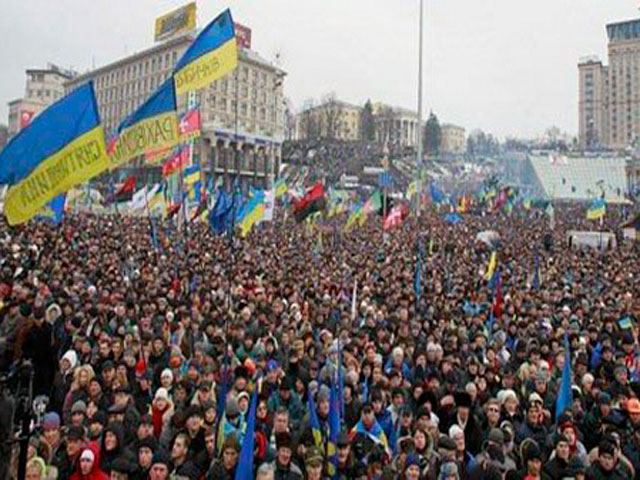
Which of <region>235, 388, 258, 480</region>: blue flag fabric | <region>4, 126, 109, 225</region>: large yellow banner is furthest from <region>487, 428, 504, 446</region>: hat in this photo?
<region>4, 126, 109, 225</region>: large yellow banner

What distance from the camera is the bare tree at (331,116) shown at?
102 meters

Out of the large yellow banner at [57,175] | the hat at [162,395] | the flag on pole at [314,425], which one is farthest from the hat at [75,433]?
the large yellow banner at [57,175]

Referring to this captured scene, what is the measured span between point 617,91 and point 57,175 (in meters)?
155

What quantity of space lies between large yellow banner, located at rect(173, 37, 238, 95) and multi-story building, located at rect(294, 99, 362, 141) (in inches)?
3490

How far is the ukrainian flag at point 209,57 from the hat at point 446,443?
7.17 m

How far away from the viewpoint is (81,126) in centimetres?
770

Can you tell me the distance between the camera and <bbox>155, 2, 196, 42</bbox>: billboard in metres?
76.2

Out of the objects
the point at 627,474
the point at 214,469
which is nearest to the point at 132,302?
the point at 214,469

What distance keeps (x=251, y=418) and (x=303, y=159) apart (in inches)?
3399

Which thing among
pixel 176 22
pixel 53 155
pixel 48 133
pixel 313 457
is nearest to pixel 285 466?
pixel 313 457

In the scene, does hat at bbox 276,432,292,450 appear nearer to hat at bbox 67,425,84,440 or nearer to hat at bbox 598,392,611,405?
hat at bbox 67,425,84,440

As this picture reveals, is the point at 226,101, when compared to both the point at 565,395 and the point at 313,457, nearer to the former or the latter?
the point at 565,395

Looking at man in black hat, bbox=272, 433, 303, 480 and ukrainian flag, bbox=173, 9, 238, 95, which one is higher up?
ukrainian flag, bbox=173, 9, 238, 95

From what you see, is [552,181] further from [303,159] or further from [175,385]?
[175,385]
